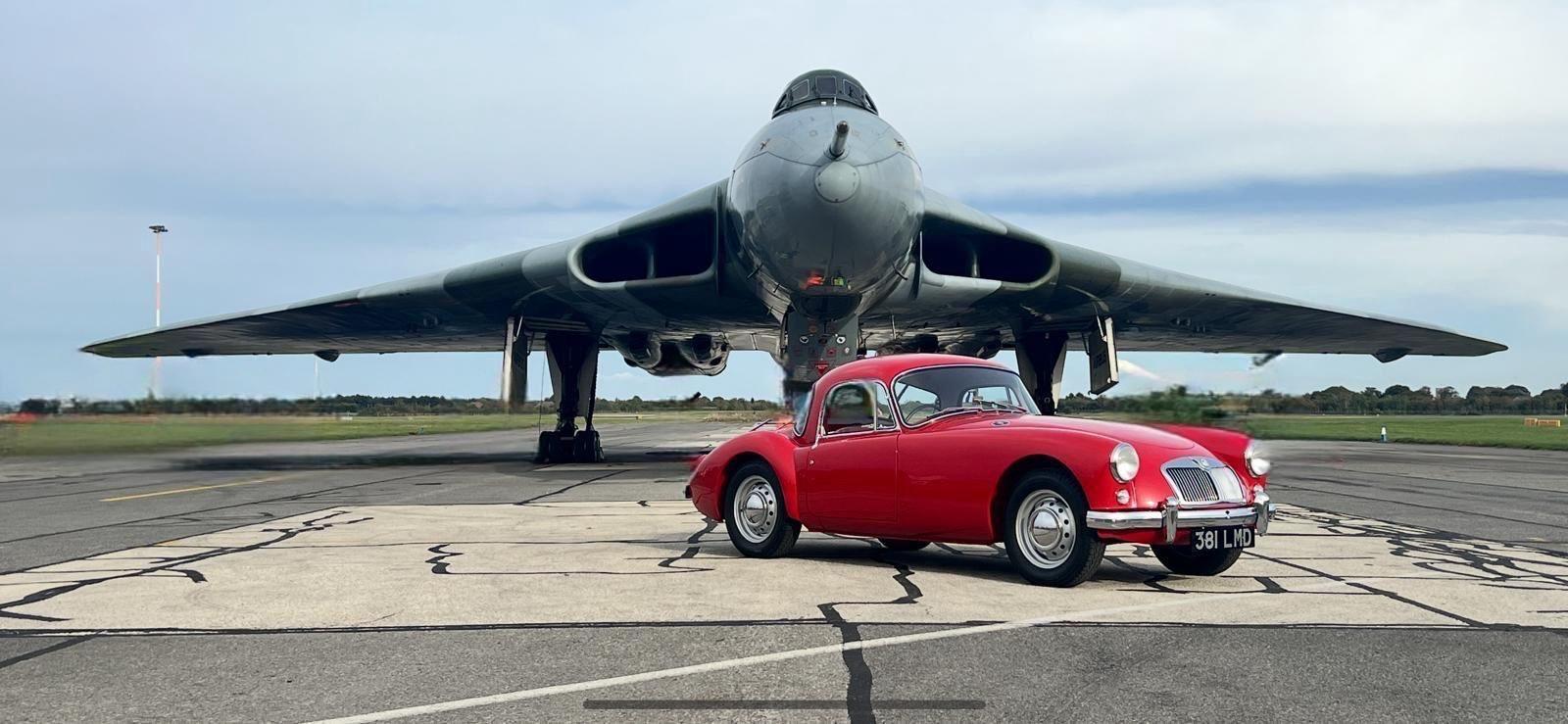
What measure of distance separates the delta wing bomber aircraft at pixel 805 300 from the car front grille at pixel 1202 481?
21.6 ft

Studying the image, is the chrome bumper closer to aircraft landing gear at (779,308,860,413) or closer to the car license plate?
the car license plate

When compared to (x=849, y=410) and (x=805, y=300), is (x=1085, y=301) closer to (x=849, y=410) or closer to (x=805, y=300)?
(x=805, y=300)

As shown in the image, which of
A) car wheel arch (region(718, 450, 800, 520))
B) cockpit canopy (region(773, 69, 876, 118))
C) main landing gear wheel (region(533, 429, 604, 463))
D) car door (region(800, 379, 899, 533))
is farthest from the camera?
main landing gear wheel (region(533, 429, 604, 463))

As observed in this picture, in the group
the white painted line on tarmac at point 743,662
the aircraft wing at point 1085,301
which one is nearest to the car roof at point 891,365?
the white painted line on tarmac at point 743,662

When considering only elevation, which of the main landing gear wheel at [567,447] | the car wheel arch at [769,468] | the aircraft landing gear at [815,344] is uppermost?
the aircraft landing gear at [815,344]

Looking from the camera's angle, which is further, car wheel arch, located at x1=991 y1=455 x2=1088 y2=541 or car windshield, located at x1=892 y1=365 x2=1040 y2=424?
car windshield, located at x1=892 y1=365 x2=1040 y2=424

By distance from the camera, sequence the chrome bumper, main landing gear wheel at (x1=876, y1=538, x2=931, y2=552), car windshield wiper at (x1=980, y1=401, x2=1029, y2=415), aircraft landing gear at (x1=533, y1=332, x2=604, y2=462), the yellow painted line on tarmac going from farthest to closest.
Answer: aircraft landing gear at (x1=533, y1=332, x2=604, y2=462) < the yellow painted line on tarmac < main landing gear wheel at (x1=876, y1=538, x2=931, y2=552) < car windshield wiper at (x1=980, y1=401, x2=1029, y2=415) < the chrome bumper

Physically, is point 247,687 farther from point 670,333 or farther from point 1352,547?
point 670,333

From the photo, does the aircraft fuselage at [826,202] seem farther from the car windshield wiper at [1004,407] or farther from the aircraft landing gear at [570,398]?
the aircraft landing gear at [570,398]

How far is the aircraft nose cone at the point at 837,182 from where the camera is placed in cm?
1372

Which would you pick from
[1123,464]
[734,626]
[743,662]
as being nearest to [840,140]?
[1123,464]

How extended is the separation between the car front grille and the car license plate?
179 mm

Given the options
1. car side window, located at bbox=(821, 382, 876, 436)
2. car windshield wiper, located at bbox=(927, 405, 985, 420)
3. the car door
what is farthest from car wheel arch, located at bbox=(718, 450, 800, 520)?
car windshield wiper, located at bbox=(927, 405, 985, 420)

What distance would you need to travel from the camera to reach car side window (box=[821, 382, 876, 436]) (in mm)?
7551
